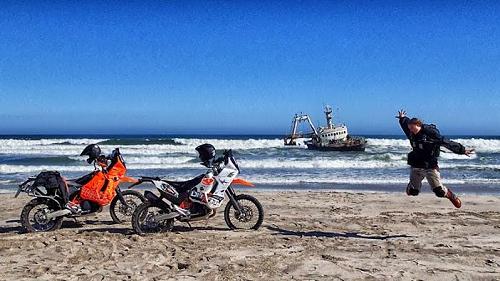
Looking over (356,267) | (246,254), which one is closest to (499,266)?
(356,267)

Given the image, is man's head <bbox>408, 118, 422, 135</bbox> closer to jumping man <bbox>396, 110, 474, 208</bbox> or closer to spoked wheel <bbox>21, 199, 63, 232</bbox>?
jumping man <bbox>396, 110, 474, 208</bbox>

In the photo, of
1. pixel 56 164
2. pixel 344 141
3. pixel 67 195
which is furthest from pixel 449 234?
pixel 344 141

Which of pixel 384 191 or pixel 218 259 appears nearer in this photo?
pixel 218 259

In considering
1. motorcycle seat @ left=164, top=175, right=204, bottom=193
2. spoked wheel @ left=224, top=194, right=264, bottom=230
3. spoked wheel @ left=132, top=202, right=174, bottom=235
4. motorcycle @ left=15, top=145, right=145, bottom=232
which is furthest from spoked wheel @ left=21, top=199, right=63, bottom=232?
spoked wheel @ left=224, top=194, right=264, bottom=230

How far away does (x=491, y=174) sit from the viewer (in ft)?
67.1

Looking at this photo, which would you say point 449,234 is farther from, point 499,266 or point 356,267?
point 356,267

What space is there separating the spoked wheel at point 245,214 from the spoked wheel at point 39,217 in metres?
2.69

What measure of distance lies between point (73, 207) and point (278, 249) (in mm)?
3460

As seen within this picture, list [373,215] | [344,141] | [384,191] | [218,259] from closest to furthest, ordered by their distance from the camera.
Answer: [218,259]
[373,215]
[384,191]
[344,141]

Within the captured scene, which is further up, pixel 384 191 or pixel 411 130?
pixel 411 130

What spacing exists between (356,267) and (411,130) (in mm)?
2482

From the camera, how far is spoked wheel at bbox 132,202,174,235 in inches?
296

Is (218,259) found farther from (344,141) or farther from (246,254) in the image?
(344,141)

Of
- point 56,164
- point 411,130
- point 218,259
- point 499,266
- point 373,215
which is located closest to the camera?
point 499,266
